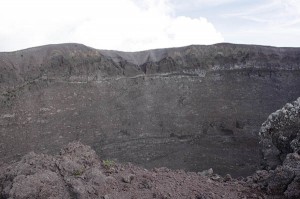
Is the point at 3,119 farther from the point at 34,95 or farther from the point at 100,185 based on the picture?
the point at 100,185

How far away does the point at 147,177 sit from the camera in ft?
22.4

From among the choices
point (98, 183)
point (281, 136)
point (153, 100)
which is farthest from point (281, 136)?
point (98, 183)

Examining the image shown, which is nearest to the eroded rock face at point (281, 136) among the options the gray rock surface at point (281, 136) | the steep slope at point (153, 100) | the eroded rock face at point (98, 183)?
the gray rock surface at point (281, 136)

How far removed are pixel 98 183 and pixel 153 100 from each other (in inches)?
326

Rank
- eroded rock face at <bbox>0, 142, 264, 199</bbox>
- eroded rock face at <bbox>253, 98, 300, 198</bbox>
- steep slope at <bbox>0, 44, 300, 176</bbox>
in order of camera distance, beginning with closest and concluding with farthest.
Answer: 1. eroded rock face at <bbox>0, 142, 264, 199</bbox>
2. eroded rock face at <bbox>253, 98, 300, 198</bbox>
3. steep slope at <bbox>0, 44, 300, 176</bbox>

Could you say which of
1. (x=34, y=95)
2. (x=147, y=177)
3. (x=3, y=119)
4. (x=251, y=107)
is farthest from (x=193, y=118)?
(x=147, y=177)

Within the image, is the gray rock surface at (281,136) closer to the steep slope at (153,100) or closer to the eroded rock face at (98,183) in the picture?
the eroded rock face at (98,183)

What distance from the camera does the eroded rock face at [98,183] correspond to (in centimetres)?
622

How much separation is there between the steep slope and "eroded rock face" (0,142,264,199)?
4.76 meters

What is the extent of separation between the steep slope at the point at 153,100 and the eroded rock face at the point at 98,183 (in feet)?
15.6

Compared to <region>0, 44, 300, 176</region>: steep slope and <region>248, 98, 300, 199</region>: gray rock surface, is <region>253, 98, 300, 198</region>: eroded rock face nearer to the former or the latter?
<region>248, 98, 300, 199</region>: gray rock surface

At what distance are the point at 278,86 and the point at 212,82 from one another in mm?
2620

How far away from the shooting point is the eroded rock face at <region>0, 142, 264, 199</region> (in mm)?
6219

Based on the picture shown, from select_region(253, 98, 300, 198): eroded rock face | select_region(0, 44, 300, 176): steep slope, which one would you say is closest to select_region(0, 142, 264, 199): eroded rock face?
select_region(253, 98, 300, 198): eroded rock face
